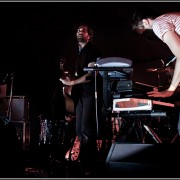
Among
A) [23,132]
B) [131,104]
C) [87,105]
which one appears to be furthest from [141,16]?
[23,132]

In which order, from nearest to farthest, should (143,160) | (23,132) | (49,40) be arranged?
1. (143,160)
2. (23,132)
3. (49,40)

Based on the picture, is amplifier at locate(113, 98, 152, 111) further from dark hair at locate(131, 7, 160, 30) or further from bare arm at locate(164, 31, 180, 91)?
dark hair at locate(131, 7, 160, 30)

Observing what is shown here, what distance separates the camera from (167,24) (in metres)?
2.19

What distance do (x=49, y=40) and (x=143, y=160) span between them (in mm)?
4597

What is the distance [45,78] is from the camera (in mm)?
6316

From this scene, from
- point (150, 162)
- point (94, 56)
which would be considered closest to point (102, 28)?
point (94, 56)

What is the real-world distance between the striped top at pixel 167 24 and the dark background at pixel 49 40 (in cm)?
356

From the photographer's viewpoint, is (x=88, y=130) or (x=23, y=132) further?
(x=23, y=132)

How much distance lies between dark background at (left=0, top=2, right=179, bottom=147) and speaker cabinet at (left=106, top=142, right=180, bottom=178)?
12.1 ft

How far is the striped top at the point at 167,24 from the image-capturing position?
2.18m

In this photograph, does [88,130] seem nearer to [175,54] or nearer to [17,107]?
[175,54]

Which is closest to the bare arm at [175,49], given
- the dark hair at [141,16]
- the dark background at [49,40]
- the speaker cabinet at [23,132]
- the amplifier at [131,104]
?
the amplifier at [131,104]

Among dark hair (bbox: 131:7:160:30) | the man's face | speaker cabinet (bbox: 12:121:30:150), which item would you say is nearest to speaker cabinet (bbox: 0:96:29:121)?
speaker cabinet (bbox: 12:121:30:150)

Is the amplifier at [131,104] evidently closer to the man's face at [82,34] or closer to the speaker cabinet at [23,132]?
the man's face at [82,34]
